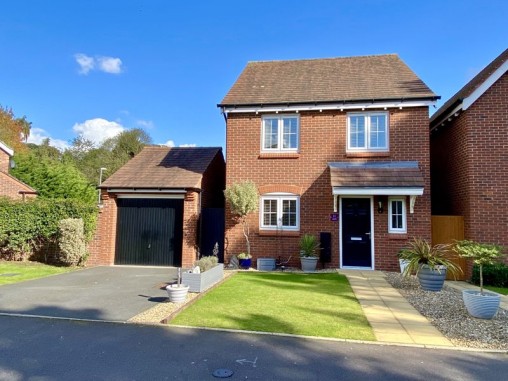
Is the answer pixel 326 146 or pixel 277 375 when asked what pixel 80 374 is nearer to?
pixel 277 375

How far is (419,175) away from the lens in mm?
11172

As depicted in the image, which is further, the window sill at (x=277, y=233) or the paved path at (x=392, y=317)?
the window sill at (x=277, y=233)

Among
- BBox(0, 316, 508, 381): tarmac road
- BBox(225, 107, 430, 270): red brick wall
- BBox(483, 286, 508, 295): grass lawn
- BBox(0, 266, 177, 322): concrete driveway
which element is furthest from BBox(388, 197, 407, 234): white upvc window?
BBox(0, 266, 177, 322): concrete driveway

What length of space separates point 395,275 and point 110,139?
41588 millimetres

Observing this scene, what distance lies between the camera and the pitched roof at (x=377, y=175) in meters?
11.0

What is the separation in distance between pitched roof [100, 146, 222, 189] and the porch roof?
5.18 metres

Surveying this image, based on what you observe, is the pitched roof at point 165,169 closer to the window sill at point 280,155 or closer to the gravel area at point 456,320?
the window sill at point 280,155

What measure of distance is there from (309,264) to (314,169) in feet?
10.7

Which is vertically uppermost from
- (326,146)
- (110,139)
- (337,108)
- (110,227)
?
(110,139)

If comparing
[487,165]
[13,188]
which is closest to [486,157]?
[487,165]

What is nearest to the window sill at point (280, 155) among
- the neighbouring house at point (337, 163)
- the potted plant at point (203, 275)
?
the neighbouring house at point (337, 163)

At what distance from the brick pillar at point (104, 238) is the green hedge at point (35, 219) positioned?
9.4 inches

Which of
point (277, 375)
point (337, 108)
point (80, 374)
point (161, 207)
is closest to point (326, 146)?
point (337, 108)

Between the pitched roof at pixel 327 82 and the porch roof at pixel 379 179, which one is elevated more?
the pitched roof at pixel 327 82
